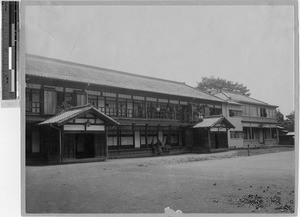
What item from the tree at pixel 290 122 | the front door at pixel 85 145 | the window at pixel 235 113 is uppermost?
the window at pixel 235 113

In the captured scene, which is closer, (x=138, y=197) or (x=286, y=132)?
(x=138, y=197)

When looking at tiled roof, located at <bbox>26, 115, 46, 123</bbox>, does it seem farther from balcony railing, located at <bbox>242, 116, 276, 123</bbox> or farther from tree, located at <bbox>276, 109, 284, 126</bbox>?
tree, located at <bbox>276, 109, 284, 126</bbox>

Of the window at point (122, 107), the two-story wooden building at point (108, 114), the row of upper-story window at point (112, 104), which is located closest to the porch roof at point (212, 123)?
the two-story wooden building at point (108, 114)

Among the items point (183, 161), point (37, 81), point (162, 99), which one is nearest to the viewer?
point (37, 81)

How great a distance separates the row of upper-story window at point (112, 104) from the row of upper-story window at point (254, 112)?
11.8 inches

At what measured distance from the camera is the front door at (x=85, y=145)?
4917mm

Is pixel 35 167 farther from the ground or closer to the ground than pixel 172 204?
farther from the ground

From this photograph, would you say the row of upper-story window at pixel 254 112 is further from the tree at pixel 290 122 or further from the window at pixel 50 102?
the window at pixel 50 102

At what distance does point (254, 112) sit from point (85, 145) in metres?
2.90

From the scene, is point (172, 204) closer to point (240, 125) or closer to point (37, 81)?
point (240, 125)

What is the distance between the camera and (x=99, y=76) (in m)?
4.99

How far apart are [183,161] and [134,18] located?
2474 mm

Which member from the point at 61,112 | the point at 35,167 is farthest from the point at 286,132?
the point at 35,167

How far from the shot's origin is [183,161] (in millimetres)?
5305
